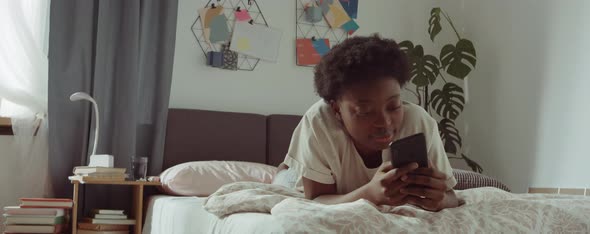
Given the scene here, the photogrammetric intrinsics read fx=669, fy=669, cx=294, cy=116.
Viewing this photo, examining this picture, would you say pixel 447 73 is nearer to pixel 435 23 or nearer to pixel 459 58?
pixel 459 58

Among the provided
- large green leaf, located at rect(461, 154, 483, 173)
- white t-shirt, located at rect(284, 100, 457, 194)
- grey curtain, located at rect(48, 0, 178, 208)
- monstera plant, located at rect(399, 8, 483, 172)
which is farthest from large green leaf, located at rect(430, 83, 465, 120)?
white t-shirt, located at rect(284, 100, 457, 194)

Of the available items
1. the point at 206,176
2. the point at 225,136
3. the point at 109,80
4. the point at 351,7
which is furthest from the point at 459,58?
the point at 109,80

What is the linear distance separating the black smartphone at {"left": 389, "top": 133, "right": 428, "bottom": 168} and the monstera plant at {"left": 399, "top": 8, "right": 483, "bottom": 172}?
2.66 meters

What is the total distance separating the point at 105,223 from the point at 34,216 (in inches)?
12.3

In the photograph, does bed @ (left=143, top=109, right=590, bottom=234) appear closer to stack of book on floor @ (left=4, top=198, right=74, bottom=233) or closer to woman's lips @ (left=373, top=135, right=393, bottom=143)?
woman's lips @ (left=373, top=135, right=393, bottom=143)

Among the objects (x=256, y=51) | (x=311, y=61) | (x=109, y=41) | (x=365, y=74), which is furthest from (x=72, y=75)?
(x=365, y=74)

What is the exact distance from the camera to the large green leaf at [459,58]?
4.07m

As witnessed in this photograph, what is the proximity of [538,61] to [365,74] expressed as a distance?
8.08 ft

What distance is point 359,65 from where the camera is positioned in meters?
1.62

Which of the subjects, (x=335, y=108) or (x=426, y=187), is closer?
(x=426, y=187)

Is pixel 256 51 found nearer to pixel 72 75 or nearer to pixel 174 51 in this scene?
pixel 174 51

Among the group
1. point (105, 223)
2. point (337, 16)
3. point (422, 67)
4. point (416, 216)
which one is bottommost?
point (105, 223)

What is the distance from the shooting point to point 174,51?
145 inches

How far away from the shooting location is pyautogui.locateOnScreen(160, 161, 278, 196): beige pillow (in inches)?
122
